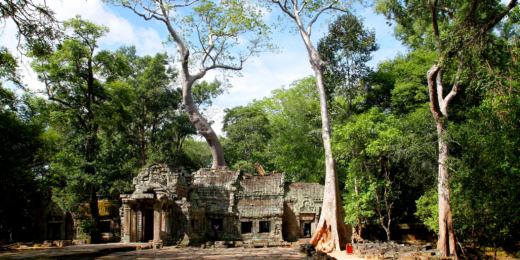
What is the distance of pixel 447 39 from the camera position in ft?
37.2

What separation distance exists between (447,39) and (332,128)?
9.59 m

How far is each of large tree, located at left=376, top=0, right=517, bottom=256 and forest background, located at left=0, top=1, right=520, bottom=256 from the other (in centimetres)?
15

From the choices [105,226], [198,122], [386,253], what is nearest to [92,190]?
[105,226]

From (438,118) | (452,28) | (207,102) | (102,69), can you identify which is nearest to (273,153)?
(207,102)

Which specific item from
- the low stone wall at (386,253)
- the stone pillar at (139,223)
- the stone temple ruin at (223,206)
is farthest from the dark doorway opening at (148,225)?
the low stone wall at (386,253)

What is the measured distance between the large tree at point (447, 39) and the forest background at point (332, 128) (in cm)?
15

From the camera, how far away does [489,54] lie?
10.7 metres

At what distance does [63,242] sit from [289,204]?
36.5 ft

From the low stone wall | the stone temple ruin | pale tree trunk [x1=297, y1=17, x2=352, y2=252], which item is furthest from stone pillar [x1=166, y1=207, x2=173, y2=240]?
pale tree trunk [x1=297, y1=17, x2=352, y2=252]

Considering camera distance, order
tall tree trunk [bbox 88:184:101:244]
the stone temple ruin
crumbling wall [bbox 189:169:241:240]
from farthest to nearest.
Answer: tall tree trunk [bbox 88:184:101:244]
crumbling wall [bbox 189:169:241:240]
the stone temple ruin

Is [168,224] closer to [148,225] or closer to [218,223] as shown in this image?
[148,225]

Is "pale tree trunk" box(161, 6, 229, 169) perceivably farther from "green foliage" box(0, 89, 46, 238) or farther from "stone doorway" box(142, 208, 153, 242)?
"green foliage" box(0, 89, 46, 238)

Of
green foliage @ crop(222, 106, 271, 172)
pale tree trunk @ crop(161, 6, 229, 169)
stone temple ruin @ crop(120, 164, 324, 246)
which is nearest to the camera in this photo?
stone temple ruin @ crop(120, 164, 324, 246)

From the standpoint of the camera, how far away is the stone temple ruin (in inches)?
658
